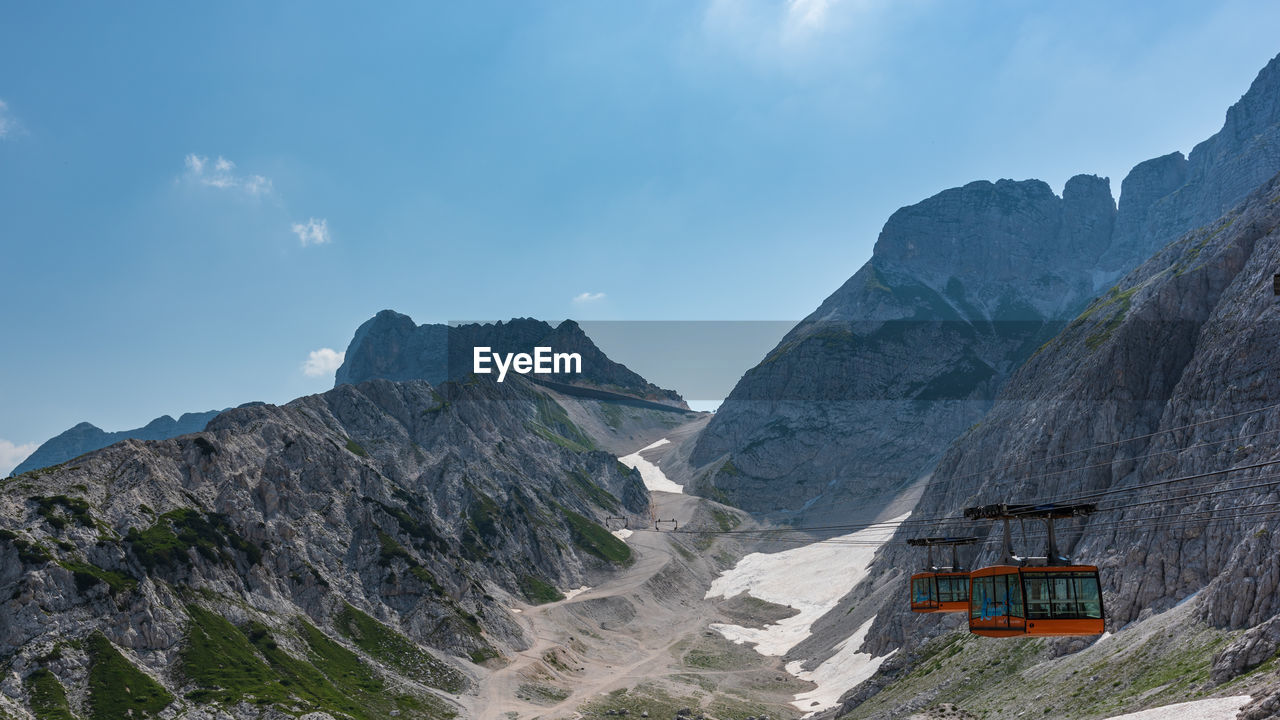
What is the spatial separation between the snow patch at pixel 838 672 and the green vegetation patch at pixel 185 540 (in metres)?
94.8

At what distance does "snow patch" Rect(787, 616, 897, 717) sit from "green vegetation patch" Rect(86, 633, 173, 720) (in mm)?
89434

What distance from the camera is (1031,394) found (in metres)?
162

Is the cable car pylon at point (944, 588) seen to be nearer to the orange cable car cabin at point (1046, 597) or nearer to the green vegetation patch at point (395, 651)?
the orange cable car cabin at point (1046, 597)

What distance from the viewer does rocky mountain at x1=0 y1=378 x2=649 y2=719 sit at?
10088cm

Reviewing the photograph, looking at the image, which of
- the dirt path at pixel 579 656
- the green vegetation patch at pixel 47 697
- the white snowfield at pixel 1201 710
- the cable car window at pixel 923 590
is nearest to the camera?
the white snowfield at pixel 1201 710

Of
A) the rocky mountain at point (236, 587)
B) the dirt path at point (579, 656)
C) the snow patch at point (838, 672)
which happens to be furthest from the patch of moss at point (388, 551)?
the snow patch at point (838, 672)

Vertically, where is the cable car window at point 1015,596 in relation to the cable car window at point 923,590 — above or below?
above

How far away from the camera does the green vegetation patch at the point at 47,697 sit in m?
89.6

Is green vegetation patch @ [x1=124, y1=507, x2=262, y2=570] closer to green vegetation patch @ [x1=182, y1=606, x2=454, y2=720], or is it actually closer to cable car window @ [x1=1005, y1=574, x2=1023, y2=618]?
green vegetation patch @ [x1=182, y1=606, x2=454, y2=720]

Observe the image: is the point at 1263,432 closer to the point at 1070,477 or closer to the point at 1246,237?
the point at 1070,477

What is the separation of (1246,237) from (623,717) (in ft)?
365

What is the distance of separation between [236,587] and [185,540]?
35.2ft

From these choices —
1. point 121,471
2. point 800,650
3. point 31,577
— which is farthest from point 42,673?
point 800,650

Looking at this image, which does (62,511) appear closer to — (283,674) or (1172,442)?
(283,674)
